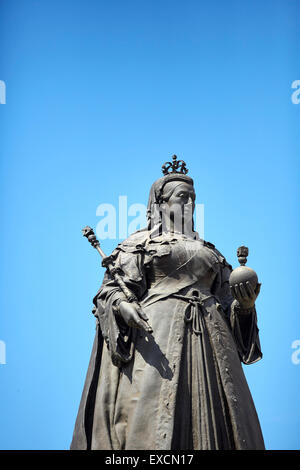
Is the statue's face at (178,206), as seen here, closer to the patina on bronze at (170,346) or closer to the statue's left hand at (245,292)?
the patina on bronze at (170,346)

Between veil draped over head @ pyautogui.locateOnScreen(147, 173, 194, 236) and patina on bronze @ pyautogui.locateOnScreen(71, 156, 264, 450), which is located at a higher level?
veil draped over head @ pyautogui.locateOnScreen(147, 173, 194, 236)

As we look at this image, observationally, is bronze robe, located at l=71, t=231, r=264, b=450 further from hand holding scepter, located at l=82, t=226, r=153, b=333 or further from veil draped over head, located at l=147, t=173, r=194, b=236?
veil draped over head, located at l=147, t=173, r=194, b=236

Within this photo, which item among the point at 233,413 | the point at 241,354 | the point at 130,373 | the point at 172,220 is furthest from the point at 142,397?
the point at 172,220

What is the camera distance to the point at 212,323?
10.4 metres

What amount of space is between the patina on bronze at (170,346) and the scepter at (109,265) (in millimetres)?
16

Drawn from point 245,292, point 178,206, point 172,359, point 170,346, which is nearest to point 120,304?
point 170,346

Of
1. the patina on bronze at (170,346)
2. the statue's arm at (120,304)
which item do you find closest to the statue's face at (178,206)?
the patina on bronze at (170,346)

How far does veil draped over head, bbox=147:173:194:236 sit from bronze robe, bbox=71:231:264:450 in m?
0.31

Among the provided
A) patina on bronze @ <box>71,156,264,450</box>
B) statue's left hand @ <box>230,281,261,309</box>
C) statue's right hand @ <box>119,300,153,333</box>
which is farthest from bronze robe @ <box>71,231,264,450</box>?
statue's left hand @ <box>230,281,261,309</box>

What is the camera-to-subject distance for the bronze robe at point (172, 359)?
31.3ft

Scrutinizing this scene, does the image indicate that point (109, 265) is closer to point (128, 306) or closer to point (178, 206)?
point (128, 306)

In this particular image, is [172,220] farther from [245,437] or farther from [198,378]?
[245,437]

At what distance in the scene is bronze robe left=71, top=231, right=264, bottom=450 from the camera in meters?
9.55

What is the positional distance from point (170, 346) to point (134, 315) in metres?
0.65
